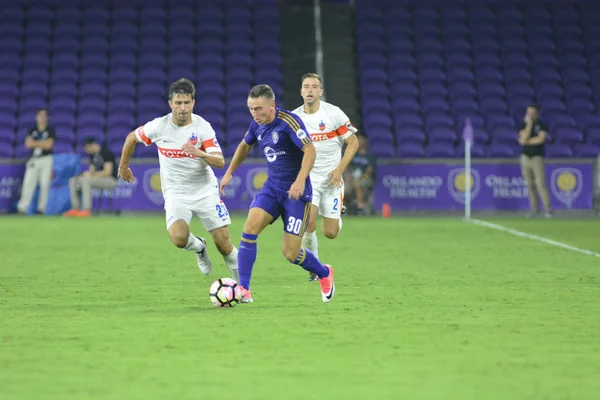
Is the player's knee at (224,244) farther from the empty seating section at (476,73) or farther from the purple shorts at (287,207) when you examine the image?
the empty seating section at (476,73)

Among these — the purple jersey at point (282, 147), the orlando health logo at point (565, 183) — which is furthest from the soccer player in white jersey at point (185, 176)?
the orlando health logo at point (565, 183)

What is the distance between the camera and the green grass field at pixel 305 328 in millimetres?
5715

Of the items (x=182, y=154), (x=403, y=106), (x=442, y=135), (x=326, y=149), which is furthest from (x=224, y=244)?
(x=403, y=106)

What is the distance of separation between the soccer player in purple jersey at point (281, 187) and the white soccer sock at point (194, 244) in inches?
62.7

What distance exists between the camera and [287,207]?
937 centimetres

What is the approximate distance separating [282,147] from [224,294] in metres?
1.38

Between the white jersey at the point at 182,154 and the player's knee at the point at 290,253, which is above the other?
the white jersey at the point at 182,154

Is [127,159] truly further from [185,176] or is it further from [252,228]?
[252,228]

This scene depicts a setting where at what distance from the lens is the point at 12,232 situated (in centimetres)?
1856

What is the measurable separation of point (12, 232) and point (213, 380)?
44.3 feet

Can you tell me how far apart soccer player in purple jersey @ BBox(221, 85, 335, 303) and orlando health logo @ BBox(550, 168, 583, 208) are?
16.0 m

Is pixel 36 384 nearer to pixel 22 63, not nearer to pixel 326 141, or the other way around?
pixel 326 141

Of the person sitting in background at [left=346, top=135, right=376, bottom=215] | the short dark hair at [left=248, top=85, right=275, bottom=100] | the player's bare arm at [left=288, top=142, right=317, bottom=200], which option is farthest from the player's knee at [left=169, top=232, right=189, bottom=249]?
the person sitting in background at [left=346, top=135, right=376, bottom=215]

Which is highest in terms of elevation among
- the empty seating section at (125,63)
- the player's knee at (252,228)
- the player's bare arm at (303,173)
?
the empty seating section at (125,63)
